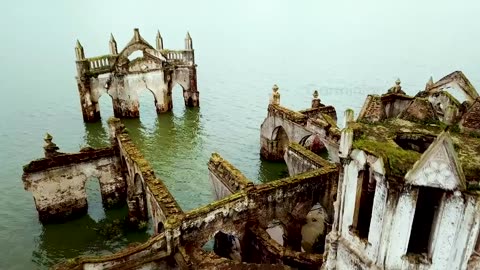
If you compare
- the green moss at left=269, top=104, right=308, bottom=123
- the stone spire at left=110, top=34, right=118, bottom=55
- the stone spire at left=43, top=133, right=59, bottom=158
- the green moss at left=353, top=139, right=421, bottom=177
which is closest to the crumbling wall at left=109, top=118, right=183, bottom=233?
the stone spire at left=43, top=133, right=59, bottom=158

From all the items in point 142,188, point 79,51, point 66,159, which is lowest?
point 142,188

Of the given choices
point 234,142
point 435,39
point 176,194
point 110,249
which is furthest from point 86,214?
point 435,39

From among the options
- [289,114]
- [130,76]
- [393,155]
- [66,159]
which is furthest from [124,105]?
[393,155]

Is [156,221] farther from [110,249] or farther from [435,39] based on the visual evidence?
[435,39]

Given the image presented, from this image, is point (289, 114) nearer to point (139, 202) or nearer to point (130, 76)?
point (139, 202)

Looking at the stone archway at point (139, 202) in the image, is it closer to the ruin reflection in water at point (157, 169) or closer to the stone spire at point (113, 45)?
the ruin reflection in water at point (157, 169)

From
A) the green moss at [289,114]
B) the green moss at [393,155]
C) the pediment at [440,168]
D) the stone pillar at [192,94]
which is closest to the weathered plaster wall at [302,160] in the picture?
the green moss at [289,114]
